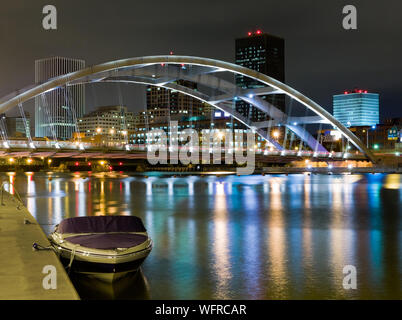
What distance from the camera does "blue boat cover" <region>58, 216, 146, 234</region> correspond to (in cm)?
1553

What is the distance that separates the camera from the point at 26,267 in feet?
41.0

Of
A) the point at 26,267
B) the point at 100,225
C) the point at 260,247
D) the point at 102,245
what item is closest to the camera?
the point at 26,267

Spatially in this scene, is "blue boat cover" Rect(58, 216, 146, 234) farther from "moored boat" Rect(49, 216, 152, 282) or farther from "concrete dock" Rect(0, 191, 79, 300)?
"concrete dock" Rect(0, 191, 79, 300)

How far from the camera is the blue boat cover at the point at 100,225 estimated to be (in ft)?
51.0

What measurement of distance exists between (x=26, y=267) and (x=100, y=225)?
11.2 feet

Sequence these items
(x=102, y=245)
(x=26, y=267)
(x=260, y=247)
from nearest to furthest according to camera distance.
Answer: (x=26, y=267) → (x=102, y=245) → (x=260, y=247)

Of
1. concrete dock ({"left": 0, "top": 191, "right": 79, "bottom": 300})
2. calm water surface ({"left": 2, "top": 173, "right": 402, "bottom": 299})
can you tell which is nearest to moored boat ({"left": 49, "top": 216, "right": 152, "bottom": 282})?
concrete dock ({"left": 0, "top": 191, "right": 79, "bottom": 300})

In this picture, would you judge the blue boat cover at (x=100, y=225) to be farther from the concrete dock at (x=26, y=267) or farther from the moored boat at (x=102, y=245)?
the concrete dock at (x=26, y=267)

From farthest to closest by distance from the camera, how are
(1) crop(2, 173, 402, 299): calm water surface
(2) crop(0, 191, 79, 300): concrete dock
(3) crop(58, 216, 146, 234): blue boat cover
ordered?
(3) crop(58, 216, 146, 234): blue boat cover < (1) crop(2, 173, 402, 299): calm water surface < (2) crop(0, 191, 79, 300): concrete dock

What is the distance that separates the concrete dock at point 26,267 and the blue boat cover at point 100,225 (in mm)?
1045

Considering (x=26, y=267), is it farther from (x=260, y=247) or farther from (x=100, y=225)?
(x=260, y=247)

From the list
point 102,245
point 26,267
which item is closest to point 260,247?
point 102,245

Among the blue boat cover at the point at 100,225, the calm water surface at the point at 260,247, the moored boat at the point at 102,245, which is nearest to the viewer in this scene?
the moored boat at the point at 102,245

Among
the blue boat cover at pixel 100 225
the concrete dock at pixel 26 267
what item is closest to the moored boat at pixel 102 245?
the blue boat cover at pixel 100 225
